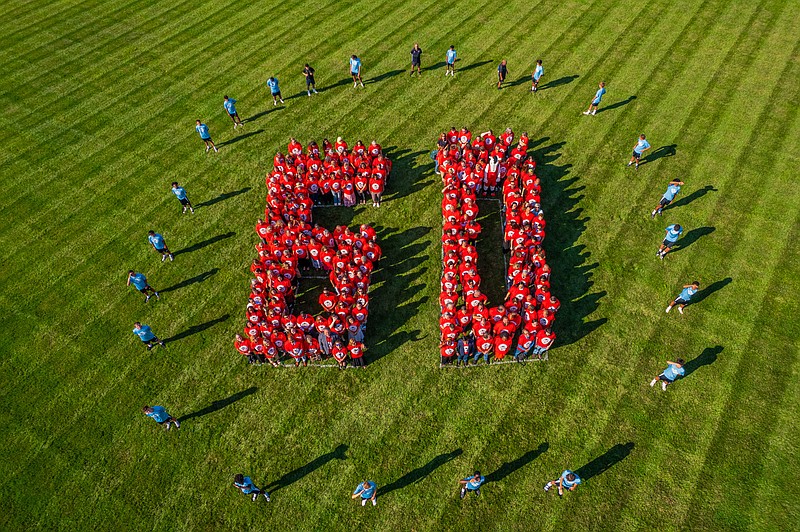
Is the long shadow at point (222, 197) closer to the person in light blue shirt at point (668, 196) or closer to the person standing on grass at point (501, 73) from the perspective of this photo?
the person standing on grass at point (501, 73)

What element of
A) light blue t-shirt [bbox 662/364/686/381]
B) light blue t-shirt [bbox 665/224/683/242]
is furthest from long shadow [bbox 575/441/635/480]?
light blue t-shirt [bbox 665/224/683/242]

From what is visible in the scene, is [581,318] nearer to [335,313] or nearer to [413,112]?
[335,313]

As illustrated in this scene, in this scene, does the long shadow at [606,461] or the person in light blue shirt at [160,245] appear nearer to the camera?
the long shadow at [606,461]

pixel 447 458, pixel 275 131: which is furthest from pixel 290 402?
pixel 275 131

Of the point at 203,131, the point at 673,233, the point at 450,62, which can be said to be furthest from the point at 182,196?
the point at 673,233

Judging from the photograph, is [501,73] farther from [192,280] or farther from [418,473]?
[418,473]

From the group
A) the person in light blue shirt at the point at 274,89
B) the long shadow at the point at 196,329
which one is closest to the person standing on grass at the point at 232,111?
the person in light blue shirt at the point at 274,89
